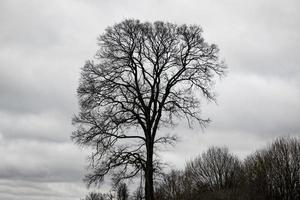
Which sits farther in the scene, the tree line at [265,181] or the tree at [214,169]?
the tree at [214,169]

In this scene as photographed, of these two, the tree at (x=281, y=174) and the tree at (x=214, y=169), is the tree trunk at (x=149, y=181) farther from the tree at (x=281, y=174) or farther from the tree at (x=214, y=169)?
the tree at (x=214, y=169)

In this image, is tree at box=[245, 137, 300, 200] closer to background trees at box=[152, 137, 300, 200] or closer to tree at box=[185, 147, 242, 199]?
background trees at box=[152, 137, 300, 200]

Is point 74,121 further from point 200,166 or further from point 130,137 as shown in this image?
point 200,166

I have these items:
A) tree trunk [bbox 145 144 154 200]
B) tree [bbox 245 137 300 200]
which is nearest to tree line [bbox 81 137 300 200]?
tree [bbox 245 137 300 200]

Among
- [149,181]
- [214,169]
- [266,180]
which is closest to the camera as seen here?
[149,181]

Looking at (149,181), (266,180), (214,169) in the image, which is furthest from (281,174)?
(149,181)

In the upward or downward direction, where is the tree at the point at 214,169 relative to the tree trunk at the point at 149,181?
upward

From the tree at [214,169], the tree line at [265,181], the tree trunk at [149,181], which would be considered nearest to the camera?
the tree trunk at [149,181]

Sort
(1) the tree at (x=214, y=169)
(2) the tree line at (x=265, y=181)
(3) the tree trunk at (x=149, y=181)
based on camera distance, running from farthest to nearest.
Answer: (1) the tree at (x=214, y=169) < (2) the tree line at (x=265, y=181) < (3) the tree trunk at (x=149, y=181)

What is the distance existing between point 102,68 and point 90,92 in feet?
5.81

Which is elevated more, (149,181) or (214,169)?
(214,169)

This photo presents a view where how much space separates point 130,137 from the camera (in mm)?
25328

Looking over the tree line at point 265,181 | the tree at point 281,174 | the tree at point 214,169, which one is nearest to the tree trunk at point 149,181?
the tree line at point 265,181

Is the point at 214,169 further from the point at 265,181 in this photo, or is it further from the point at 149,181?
the point at 149,181
